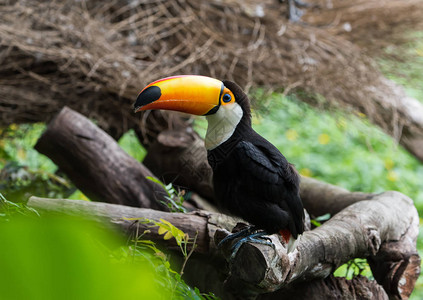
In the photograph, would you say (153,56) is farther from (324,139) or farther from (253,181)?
(324,139)

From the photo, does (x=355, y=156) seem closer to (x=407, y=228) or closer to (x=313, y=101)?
(x=313, y=101)

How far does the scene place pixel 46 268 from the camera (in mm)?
268

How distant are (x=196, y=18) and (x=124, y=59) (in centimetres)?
39

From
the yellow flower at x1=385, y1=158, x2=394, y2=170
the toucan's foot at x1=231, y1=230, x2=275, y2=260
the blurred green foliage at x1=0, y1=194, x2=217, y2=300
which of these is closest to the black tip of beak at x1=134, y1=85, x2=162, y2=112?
the toucan's foot at x1=231, y1=230, x2=275, y2=260

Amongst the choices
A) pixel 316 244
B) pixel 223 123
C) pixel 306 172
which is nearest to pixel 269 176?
pixel 223 123

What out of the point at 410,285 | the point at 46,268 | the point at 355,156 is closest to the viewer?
the point at 46,268

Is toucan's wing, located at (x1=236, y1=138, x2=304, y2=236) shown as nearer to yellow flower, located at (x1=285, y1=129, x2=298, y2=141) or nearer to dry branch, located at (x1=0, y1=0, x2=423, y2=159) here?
dry branch, located at (x1=0, y1=0, x2=423, y2=159)

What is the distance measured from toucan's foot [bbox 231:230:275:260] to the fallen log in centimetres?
1

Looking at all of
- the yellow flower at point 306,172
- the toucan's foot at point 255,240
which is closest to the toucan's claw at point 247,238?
the toucan's foot at point 255,240

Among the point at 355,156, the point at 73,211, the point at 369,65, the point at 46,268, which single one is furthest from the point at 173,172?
the point at 355,156

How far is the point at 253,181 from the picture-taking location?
3.45 ft

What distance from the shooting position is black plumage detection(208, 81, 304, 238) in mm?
1049

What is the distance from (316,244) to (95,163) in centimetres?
83

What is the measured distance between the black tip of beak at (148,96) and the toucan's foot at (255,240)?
0.33 metres
